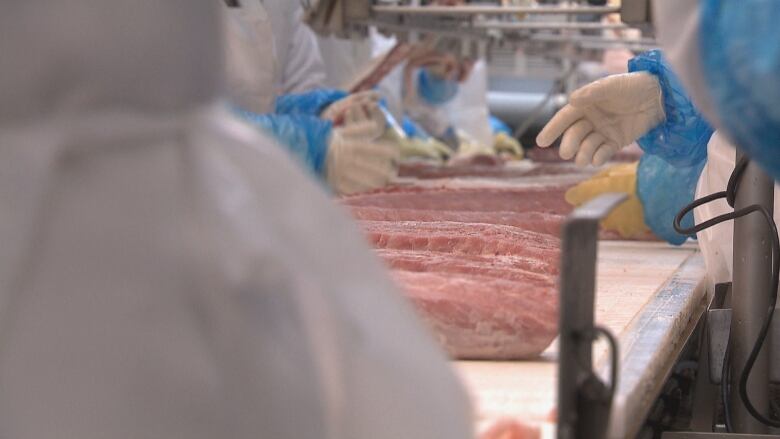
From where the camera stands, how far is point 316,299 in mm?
693

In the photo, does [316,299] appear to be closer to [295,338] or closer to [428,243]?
[295,338]

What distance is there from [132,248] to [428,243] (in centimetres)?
96

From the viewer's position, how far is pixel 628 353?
1.17 m

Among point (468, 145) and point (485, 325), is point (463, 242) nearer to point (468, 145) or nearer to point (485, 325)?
point (485, 325)

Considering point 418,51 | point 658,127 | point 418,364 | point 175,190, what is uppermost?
point 175,190

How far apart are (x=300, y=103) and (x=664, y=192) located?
1640 mm

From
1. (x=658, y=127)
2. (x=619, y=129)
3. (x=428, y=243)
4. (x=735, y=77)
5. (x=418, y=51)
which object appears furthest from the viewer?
(x=418, y=51)

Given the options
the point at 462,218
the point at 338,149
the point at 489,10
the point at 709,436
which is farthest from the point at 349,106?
the point at 709,436

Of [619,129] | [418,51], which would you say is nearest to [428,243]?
[619,129]

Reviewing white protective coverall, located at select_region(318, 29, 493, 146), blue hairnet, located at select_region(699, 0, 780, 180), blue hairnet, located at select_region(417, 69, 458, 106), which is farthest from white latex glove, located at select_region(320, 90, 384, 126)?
blue hairnet, located at select_region(699, 0, 780, 180)

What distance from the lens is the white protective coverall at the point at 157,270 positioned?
0.69 metres

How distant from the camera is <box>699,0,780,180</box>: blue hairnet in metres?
0.83

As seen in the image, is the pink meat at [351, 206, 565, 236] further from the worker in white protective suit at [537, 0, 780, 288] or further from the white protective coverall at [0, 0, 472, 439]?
the white protective coverall at [0, 0, 472, 439]

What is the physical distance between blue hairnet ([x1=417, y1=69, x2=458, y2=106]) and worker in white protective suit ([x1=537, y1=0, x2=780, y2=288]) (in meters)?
3.63
